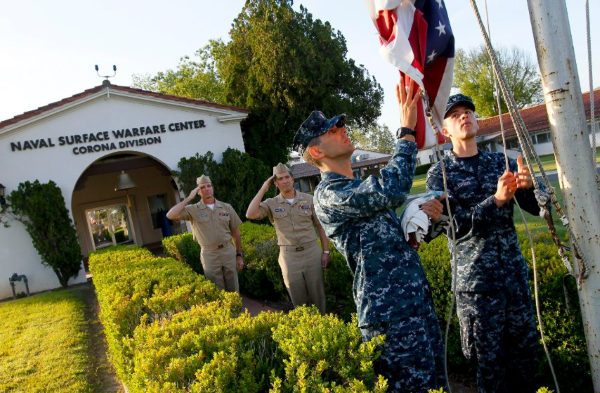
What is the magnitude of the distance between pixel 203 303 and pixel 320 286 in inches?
61.8

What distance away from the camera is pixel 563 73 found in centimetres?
202

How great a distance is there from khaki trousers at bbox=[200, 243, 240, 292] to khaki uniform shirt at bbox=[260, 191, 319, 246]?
116cm

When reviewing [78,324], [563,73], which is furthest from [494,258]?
[78,324]

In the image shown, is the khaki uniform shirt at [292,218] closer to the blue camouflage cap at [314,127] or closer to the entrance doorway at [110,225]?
the blue camouflage cap at [314,127]

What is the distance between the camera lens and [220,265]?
6.01 metres

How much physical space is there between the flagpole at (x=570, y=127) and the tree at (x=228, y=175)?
1170 centimetres

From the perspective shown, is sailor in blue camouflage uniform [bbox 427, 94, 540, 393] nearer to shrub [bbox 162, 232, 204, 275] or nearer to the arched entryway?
shrub [bbox 162, 232, 204, 275]

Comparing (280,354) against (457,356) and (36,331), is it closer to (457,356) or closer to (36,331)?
(457,356)

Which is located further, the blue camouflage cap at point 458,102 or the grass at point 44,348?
the grass at point 44,348

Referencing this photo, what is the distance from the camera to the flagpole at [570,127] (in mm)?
2025

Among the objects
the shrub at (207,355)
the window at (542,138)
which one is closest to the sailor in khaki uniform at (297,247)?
the shrub at (207,355)

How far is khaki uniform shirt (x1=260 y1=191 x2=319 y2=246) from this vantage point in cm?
501

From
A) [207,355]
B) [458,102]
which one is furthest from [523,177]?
[207,355]

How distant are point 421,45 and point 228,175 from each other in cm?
1167
